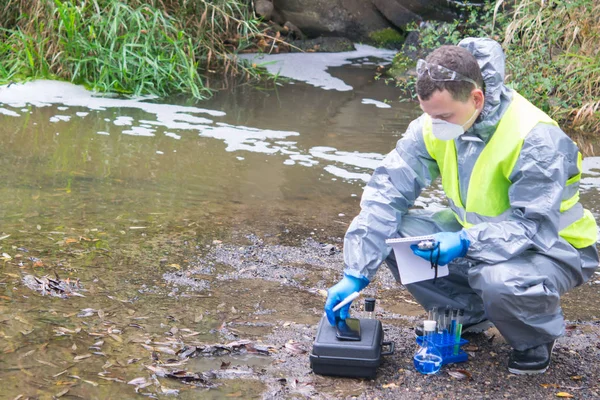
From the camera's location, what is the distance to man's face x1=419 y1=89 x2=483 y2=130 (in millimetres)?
2713

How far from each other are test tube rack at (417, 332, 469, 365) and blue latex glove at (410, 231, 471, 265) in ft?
1.27

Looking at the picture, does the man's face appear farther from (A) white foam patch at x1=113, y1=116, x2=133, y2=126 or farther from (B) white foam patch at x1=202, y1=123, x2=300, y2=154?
(A) white foam patch at x1=113, y1=116, x2=133, y2=126

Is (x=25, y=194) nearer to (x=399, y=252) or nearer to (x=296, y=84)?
(x=399, y=252)

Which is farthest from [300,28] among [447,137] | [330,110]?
[447,137]

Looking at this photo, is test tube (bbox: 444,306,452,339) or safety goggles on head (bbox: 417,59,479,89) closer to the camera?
safety goggles on head (bbox: 417,59,479,89)

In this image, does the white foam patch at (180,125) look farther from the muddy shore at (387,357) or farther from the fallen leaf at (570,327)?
the fallen leaf at (570,327)

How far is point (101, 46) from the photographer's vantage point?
746 centimetres

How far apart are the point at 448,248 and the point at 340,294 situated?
43cm

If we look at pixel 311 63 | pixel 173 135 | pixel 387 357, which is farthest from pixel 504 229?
pixel 311 63

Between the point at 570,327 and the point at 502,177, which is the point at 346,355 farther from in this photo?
the point at 570,327

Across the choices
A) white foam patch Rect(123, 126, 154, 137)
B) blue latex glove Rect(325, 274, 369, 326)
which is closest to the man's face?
blue latex glove Rect(325, 274, 369, 326)

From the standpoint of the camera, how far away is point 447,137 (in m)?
2.79

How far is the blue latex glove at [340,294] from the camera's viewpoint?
2809 millimetres

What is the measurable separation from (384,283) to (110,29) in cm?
474
